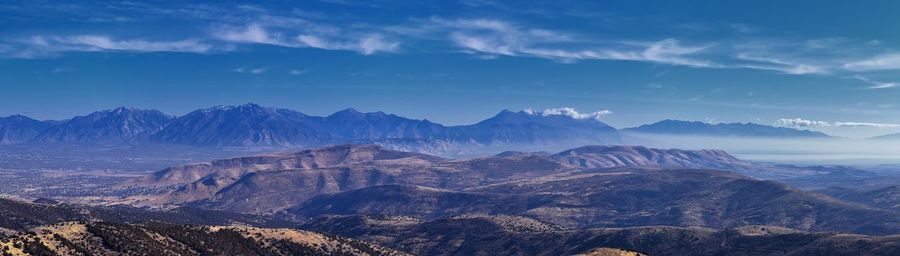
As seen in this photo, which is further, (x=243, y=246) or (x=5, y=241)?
(x=243, y=246)

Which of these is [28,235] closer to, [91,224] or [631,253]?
[91,224]

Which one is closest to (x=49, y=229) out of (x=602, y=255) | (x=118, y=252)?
(x=118, y=252)

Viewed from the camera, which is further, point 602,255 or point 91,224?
point 91,224

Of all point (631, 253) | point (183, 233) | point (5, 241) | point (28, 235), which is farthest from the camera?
point (183, 233)

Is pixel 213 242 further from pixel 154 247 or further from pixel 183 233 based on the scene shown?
pixel 154 247

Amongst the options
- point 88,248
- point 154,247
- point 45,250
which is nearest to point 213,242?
point 154,247

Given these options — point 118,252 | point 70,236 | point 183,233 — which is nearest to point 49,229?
point 70,236

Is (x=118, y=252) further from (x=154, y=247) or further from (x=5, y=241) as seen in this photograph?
(x=5, y=241)

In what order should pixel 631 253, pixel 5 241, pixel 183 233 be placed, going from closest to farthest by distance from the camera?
pixel 5 241
pixel 631 253
pixel 183 233
